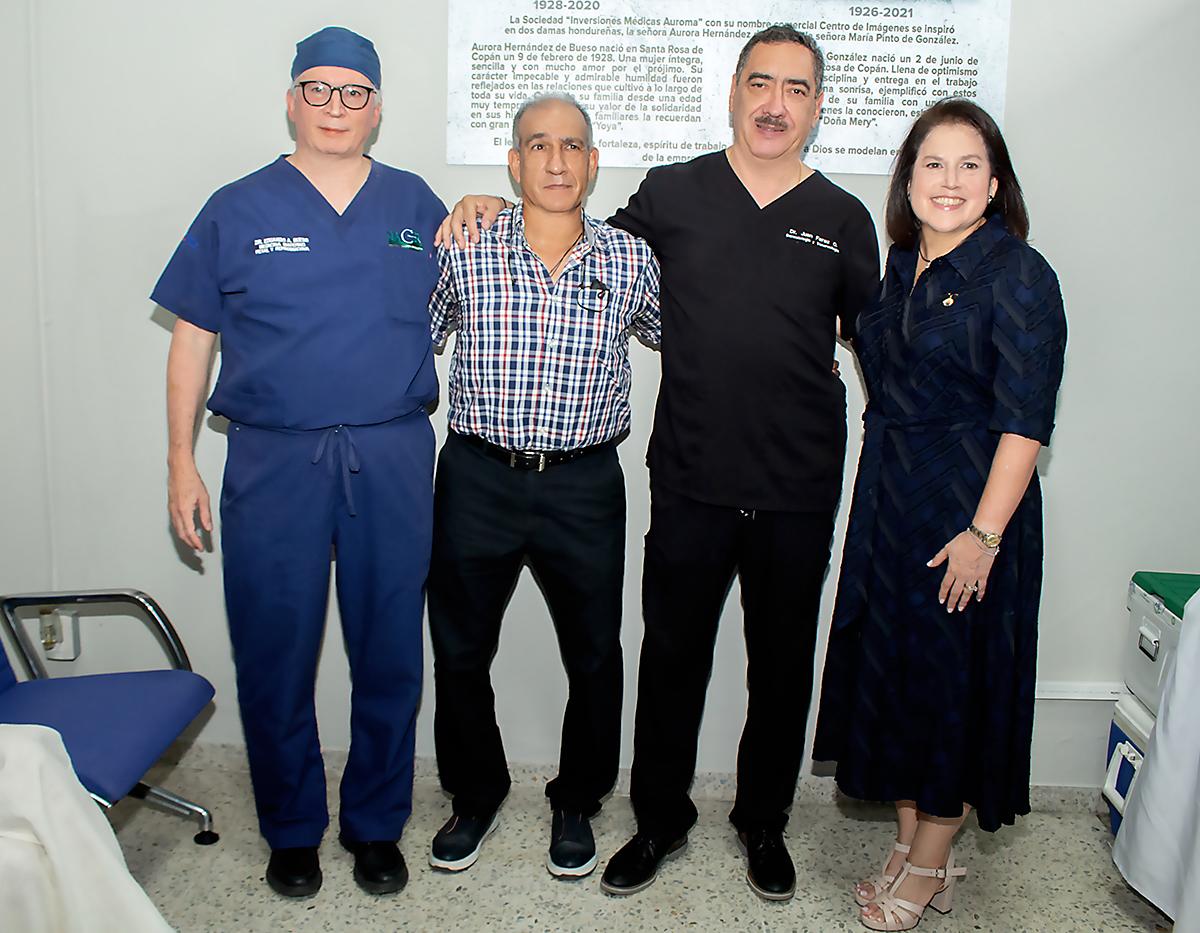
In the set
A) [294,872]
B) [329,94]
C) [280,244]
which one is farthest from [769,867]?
[329,94]

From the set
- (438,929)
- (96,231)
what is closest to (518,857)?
(438,929)

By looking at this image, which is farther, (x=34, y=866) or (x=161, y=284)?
(x=161, y=284)

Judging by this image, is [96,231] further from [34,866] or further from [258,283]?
[34,866]

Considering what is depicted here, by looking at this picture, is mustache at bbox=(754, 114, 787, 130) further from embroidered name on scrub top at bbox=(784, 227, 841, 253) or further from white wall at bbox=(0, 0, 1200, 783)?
white wall at bbox=(0, 0, 1200, 783)

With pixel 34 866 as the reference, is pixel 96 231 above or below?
above

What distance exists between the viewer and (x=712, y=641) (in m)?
2.30

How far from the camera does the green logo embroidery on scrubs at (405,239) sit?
212cm

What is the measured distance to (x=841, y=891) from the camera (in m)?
2.34

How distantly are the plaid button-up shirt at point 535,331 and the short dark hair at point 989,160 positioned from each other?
566mm

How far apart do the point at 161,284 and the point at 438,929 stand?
143cm

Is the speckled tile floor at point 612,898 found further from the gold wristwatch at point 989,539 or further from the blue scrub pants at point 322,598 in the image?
the gold wristwatch at point 989,539

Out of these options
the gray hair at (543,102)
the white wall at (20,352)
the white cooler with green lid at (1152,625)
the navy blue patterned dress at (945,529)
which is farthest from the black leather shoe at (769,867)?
the white wall at (20,352)

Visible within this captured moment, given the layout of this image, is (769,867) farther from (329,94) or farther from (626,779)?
(329,94)

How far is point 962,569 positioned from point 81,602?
1846 millimetres
